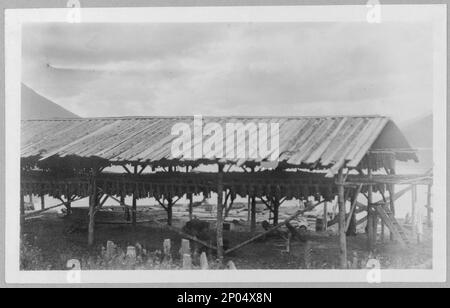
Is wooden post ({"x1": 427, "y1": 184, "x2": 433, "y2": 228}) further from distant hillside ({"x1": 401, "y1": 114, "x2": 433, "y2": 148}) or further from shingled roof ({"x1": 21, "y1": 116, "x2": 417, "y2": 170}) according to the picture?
distant hillside ({"x1": 401, "y1": 114, "x2": 433, "y2": 148})

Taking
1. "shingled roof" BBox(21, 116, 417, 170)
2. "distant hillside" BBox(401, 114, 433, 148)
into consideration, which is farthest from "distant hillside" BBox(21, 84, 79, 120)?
"distant hillside" BBox(401, 114, 433, 148)

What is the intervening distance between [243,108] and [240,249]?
2.83m

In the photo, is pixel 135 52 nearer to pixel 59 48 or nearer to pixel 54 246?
pixel 59 48

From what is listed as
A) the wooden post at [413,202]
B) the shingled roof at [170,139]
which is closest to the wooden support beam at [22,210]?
the shingled roof at [170,139]

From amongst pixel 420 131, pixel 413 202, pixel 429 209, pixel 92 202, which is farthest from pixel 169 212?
pixel 420 131

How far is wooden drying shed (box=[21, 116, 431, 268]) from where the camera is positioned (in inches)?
365

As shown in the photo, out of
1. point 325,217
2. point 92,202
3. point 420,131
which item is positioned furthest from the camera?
point 325,217

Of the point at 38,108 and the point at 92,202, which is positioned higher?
the point at 38,108

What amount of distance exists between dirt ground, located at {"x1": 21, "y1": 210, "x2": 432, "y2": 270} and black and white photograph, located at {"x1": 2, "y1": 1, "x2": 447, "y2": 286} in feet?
0.13

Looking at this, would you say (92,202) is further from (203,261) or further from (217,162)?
(217,162)

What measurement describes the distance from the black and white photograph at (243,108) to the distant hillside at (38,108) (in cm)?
3

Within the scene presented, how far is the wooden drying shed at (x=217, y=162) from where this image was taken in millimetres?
9266

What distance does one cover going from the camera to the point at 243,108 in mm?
9375
